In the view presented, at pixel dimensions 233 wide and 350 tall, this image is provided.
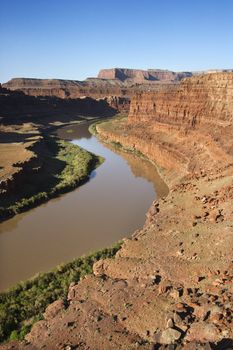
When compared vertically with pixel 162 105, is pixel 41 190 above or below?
below

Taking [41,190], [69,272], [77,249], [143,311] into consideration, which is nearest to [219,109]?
[41,190]

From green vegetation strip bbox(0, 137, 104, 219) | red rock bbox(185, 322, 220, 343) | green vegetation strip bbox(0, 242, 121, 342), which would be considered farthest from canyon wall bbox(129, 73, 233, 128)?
red rock bbox(185, 322, 220, 343)

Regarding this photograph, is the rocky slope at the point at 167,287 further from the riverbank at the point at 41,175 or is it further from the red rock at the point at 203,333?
the riverbank at the point at 41,175

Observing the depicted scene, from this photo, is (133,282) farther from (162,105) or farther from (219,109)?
(162,105)

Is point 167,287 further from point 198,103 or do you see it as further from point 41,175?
point 198,103

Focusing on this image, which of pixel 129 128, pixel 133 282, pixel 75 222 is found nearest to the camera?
pixel 133 282

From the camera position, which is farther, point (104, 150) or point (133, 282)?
point (104, 150)
